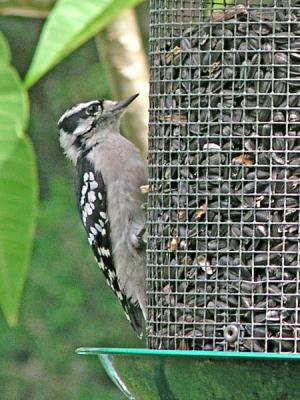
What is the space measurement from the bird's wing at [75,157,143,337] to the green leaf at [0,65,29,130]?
3.44 metres

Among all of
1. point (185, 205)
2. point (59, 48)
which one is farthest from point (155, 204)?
point (59, 48)

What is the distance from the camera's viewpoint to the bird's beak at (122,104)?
6.03 m

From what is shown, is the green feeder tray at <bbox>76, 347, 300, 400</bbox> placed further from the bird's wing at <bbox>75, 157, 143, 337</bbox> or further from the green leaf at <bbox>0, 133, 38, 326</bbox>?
the bird's wing at <bbox>75, 157, 143, 337</bbox>

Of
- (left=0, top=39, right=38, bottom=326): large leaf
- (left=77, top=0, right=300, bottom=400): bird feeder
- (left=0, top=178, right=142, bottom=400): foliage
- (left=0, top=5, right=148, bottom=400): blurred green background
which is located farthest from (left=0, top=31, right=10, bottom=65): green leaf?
(left=0, top=178, right=142, bottom=400): foliage

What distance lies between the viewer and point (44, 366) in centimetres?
1305

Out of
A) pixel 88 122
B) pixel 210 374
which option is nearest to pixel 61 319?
pixel 88 122

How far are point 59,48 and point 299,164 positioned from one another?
2.14 m

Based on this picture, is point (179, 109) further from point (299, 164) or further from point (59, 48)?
point (59, 48)

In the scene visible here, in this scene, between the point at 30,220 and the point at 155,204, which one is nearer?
the point at 30,220

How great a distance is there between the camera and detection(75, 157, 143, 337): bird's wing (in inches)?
286

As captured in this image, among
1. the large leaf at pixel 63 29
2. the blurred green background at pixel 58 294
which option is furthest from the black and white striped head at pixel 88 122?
the blurred green background at pixel 58 294

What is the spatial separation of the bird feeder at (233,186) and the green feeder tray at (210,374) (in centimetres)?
2

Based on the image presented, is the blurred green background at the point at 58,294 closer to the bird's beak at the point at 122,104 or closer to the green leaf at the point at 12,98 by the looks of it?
the bird's beak at the point at 122,104

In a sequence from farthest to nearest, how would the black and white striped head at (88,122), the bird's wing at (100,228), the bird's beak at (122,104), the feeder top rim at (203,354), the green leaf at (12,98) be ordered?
the black and white striped head at (88,122), the bird's wing at (100,228), the bird's beak at (122,104), the feeder top rim at (203,354), the green leaf at (12,98)
